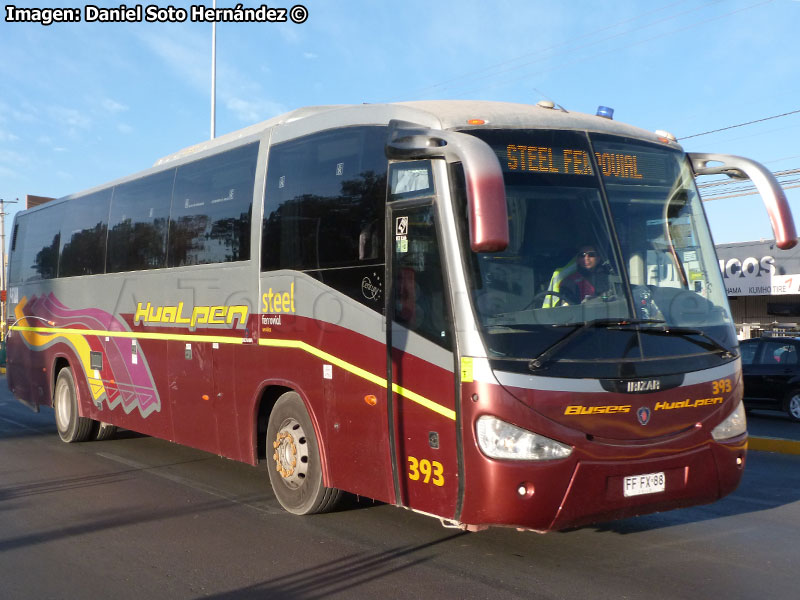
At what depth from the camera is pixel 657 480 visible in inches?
230

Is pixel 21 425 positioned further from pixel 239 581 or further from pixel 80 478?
pixel 239 581

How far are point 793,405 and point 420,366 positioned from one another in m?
12.1

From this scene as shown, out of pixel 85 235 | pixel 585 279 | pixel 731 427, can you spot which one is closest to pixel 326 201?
pixel 585 279

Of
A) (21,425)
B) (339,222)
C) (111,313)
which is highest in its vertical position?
(339,222)

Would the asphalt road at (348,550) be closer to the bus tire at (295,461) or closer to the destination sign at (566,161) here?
the bus tire at (295,461)

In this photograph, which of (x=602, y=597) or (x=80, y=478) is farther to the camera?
(x=80, y=478)

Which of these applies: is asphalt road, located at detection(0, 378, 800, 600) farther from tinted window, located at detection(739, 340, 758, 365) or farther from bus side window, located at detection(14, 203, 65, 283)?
tinted window, located at detection(739, 340, 758, 365)

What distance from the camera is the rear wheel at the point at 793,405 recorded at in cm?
1562

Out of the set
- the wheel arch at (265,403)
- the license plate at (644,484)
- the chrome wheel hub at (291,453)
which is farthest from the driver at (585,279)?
the chrome wheel hub at (291,453)

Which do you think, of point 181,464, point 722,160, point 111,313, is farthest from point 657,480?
point 111,313

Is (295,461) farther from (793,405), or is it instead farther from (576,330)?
(793,405)

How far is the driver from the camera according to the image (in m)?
5.81

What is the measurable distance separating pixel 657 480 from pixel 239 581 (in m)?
2.99

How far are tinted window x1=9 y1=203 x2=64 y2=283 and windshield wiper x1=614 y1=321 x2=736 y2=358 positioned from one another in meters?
10.2
